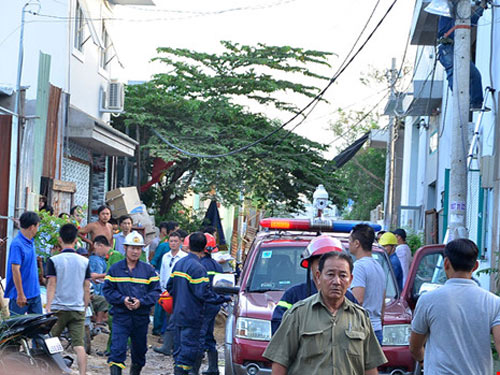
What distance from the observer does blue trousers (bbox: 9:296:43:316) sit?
9.11 meters

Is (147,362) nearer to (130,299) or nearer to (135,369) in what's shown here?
(135,369)

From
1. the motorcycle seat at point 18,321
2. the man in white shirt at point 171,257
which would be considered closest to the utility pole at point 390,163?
the man in white shirt at point 171,257

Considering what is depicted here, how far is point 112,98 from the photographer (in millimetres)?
21516

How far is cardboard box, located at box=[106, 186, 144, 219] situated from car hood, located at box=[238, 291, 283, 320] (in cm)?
1178

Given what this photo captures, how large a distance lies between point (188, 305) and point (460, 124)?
4.56 m

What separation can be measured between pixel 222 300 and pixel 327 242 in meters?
5.12

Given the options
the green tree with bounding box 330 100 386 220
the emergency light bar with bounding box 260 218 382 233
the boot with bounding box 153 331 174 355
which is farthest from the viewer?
the green tree with bounding box 330 100 386 220

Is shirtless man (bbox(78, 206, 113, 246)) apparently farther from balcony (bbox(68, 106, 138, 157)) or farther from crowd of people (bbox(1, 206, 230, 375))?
crowd of people (bbox(1, 206, 230, 375))

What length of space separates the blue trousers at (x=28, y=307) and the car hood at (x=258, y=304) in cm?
233

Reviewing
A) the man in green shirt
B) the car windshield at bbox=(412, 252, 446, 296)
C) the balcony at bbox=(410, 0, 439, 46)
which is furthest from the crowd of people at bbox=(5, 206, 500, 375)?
the balcony at bbox=(410, 0, 439, 46)

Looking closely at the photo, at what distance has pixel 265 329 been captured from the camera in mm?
8234

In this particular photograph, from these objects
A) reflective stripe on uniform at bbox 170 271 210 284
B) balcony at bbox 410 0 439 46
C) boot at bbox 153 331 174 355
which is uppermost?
balcony at bbox 410 0 439 46

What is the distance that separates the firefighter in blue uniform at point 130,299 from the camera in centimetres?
908

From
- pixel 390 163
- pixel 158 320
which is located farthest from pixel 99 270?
pixel 390 163
